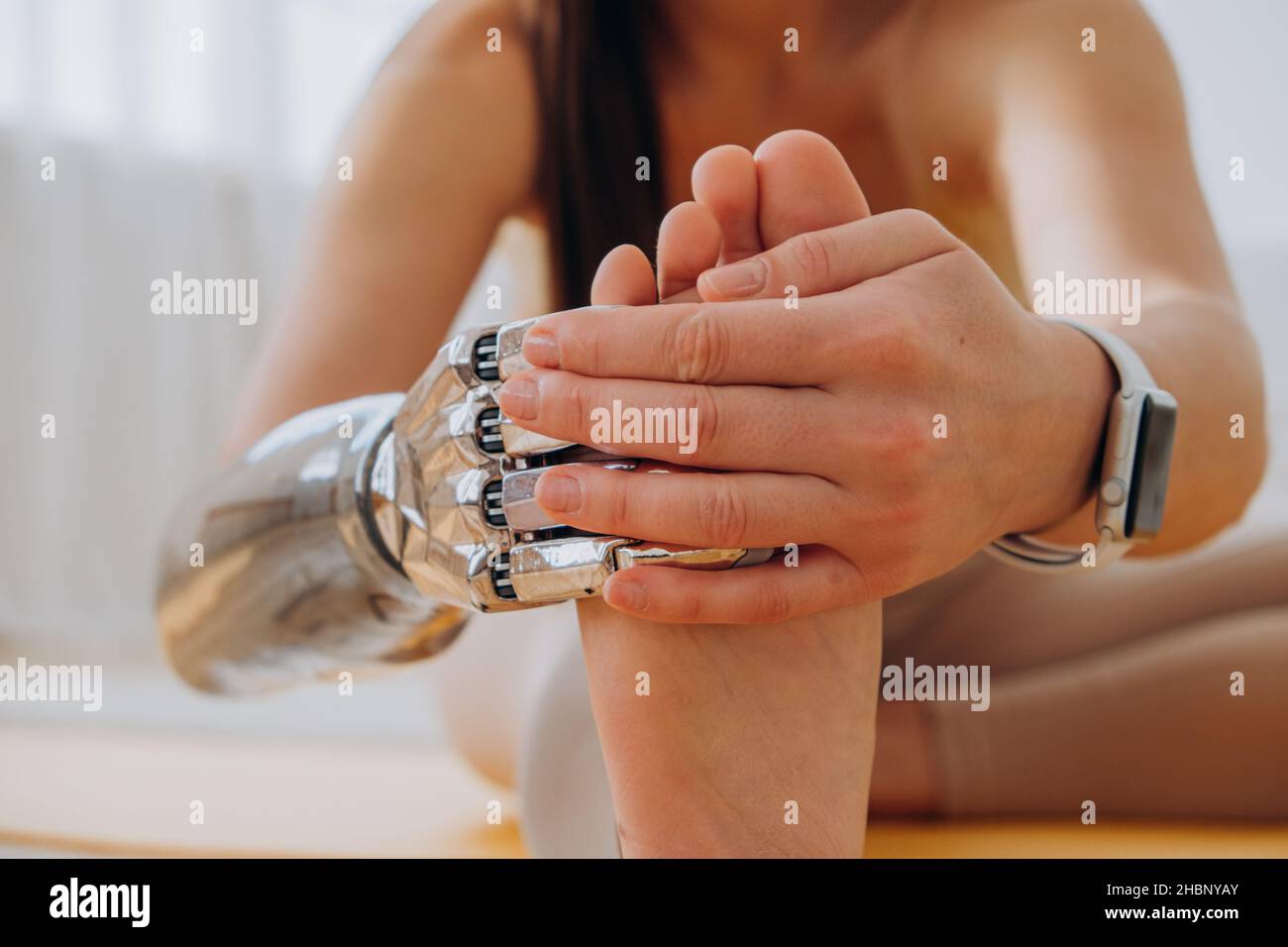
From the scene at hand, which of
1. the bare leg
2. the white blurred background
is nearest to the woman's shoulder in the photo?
the bare leg

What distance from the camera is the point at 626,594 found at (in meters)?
0.31

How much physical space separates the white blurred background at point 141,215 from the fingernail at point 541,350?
3.82 feet

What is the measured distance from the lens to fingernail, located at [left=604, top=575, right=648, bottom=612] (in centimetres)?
31

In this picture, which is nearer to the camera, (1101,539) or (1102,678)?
(1101,539)

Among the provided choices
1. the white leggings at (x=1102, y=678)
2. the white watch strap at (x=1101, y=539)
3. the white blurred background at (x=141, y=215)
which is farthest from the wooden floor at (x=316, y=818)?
the white blurred background at (x=141, y=215)

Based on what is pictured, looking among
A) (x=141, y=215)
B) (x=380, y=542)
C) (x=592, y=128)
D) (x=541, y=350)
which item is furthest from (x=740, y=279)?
(x=141, y=215)

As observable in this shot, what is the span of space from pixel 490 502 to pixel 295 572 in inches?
6.2

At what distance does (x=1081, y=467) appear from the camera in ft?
1.20

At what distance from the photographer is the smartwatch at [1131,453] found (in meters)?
0.35

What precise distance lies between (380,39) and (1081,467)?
4.95 ft

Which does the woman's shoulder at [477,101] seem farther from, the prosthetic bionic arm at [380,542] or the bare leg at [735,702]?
the bare leg at [735,702]

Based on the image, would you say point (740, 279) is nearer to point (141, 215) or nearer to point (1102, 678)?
point (1102, 678)

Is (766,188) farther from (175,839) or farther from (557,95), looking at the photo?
(175,839)
